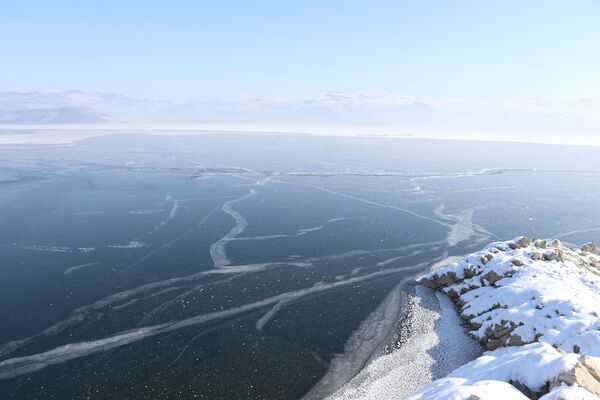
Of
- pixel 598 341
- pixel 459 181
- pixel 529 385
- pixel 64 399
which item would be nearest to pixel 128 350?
pixel 64 399

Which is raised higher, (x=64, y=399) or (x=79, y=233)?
(x=79, y=233)

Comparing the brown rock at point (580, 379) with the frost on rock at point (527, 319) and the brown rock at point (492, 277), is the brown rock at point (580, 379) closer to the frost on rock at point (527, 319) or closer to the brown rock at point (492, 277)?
the frost on rock at point (527, 319)

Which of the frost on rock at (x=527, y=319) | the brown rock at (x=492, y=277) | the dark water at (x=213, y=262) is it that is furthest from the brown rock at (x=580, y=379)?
the brown rock at (x=492, y=277)

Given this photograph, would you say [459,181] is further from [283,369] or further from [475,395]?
[475,395]

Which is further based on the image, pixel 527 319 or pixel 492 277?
pixel 492 277

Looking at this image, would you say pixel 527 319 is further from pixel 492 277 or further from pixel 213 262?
Answer: pixel 213 262

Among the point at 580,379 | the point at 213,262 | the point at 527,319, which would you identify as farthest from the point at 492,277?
the point at 213,262
